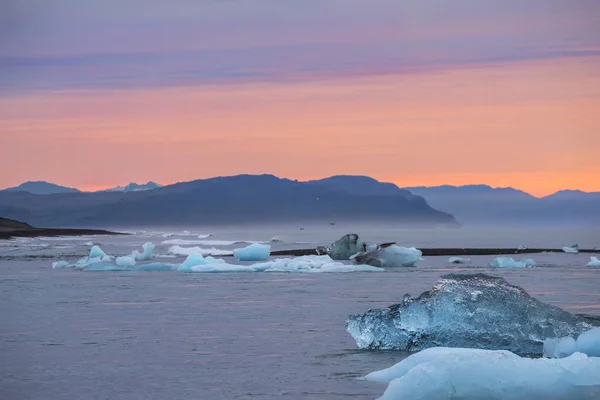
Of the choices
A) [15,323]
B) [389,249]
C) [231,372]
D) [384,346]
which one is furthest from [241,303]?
[389,249]

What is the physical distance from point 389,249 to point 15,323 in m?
20.9

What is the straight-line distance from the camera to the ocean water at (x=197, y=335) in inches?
431

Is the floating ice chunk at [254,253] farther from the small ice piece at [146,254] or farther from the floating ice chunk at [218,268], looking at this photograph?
the floating ice chunk at [218,268]

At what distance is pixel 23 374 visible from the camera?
1172 centimetres

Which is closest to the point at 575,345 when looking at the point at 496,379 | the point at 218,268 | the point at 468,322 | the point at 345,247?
the point at 468,322

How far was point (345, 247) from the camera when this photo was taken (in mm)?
41938

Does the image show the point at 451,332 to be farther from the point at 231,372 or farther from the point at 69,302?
the point at 69,302

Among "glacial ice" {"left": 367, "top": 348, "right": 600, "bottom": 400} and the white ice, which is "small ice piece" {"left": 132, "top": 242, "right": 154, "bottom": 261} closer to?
the white ice

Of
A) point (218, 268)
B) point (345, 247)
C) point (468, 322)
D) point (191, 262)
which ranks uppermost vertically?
point (345, 247)

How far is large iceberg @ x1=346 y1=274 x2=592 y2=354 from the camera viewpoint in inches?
509

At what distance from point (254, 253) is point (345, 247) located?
12.9 ft

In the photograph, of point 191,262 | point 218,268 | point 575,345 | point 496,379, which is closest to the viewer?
point 496,379

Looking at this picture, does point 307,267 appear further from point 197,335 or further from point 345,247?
point 197,335

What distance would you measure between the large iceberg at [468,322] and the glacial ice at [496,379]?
279cm
